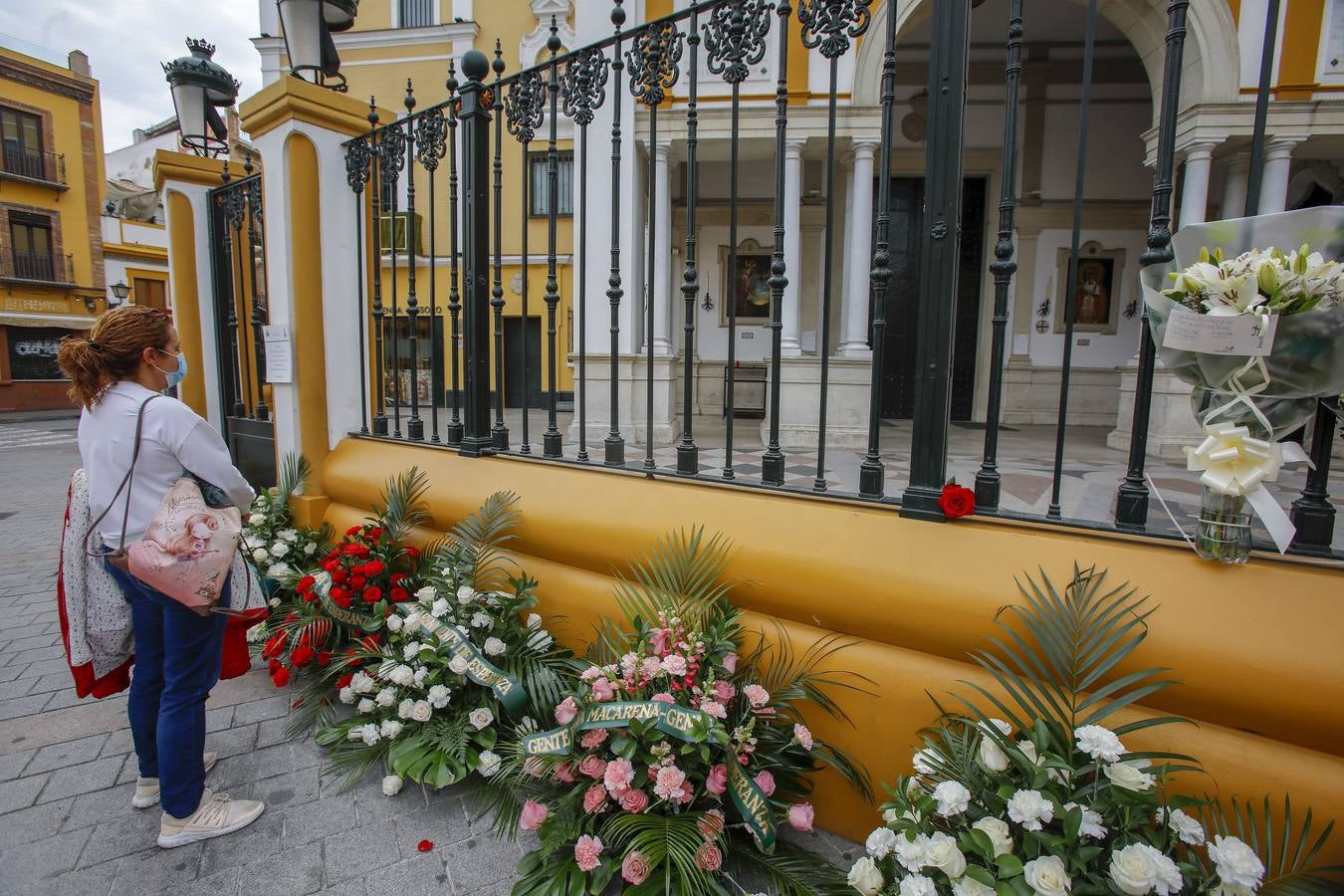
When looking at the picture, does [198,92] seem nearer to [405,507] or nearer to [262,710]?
[405,507]

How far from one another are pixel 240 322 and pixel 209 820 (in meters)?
4.95

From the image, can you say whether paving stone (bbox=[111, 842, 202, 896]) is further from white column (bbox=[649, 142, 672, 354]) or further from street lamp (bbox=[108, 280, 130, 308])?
street lamp (bbox=[108, 280, 130, 308])

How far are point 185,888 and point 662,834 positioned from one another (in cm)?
145

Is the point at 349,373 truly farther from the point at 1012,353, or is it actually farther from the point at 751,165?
the point at 1012,353

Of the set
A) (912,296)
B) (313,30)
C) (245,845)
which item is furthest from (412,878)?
(912,296)

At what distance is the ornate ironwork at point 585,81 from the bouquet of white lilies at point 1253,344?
7.36 ft

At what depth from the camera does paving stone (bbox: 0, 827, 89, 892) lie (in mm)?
1916

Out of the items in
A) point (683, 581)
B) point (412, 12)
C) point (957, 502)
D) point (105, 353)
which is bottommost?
point (683, 581)

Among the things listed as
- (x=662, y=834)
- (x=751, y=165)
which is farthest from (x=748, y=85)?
(x=662, y=834)

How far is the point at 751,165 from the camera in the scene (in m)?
9.74

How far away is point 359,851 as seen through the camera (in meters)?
2.02

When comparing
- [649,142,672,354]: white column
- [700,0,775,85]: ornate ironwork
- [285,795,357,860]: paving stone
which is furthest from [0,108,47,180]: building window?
[700,0,775,85]: ornate ironwork

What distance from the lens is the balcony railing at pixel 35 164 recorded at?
70.1ft

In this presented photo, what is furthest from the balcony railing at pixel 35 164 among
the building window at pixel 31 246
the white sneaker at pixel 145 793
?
the white sneaker at pixel 145 793
